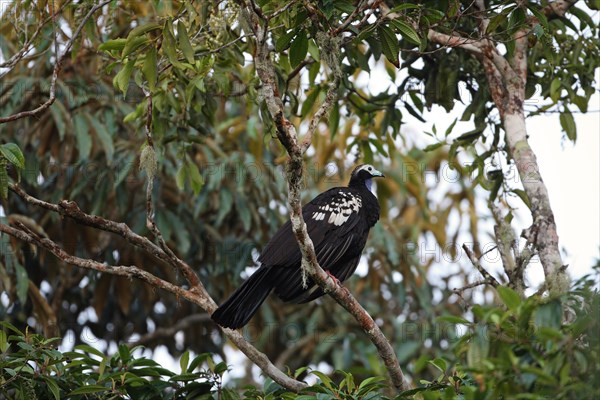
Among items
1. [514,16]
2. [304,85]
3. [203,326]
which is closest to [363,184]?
[304,85]

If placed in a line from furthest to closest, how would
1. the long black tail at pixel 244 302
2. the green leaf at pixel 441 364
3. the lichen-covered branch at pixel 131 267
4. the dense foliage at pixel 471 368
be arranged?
the long black tail at pixel 244 302 → the lichen-covered branch at pixel 131 267 → the green leaf at pixel 441 364 → the dense foliage at pixel 471 368

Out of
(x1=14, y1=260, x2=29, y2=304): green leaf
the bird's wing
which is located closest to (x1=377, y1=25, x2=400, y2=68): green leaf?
the bird's wing

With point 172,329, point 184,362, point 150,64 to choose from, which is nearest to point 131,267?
point 184,362

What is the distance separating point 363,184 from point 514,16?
215 centimetres

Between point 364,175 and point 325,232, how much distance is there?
0.98 m

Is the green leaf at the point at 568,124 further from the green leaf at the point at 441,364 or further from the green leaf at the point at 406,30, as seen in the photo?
the green leaf at the point at 441,364

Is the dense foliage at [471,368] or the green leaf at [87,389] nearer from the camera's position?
the dense foliage at [471,368]

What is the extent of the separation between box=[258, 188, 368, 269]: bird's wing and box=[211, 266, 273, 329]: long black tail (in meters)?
0.11

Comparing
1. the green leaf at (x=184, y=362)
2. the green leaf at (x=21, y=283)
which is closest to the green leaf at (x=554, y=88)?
the green leaf at (x=184, y=362)

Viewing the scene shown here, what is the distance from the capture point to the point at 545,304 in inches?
120

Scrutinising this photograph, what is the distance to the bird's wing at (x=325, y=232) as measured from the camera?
525 centimetres

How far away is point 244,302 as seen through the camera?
4977 mm

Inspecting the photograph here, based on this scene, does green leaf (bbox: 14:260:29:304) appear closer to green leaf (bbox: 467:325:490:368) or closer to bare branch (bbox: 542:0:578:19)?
bare branch (bbox: 542:0:578:19)

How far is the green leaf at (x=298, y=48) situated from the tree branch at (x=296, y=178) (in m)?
0.21
